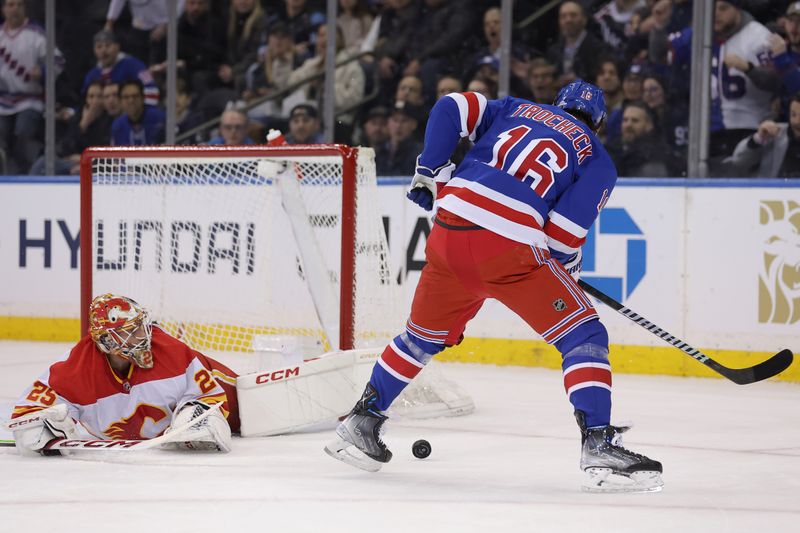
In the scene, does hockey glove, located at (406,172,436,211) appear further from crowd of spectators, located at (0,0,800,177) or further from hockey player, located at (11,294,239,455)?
crowd of spectators, located at (0,0,800,177)

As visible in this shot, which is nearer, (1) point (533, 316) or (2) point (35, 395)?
(1) point (533, 316)

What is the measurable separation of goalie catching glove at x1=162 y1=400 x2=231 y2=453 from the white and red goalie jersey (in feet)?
0.12

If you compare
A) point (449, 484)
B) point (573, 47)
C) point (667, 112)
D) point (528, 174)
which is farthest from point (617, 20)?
point (449, 484)

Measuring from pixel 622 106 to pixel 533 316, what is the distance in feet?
11.4

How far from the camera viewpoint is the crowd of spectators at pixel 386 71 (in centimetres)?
600

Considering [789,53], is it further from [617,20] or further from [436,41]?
[436,41]

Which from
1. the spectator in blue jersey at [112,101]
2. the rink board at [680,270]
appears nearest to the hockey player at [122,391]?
the rink board at [680,270]

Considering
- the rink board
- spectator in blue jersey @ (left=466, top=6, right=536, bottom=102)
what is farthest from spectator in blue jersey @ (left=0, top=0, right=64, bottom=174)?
spectator in blue jersey @ (left=466, top=6, right=536, bottom=102)

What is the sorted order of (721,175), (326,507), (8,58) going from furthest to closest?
1. (8,58)
2. (721,175)
3. (326,507)

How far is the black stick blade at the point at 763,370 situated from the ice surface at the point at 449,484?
25cm

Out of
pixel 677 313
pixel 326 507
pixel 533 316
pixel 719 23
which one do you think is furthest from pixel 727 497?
pixel 719 23

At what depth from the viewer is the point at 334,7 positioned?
6.79 m

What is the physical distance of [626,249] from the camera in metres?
5.73

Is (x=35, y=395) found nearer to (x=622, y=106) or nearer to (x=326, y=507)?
(x=326, y=507)
